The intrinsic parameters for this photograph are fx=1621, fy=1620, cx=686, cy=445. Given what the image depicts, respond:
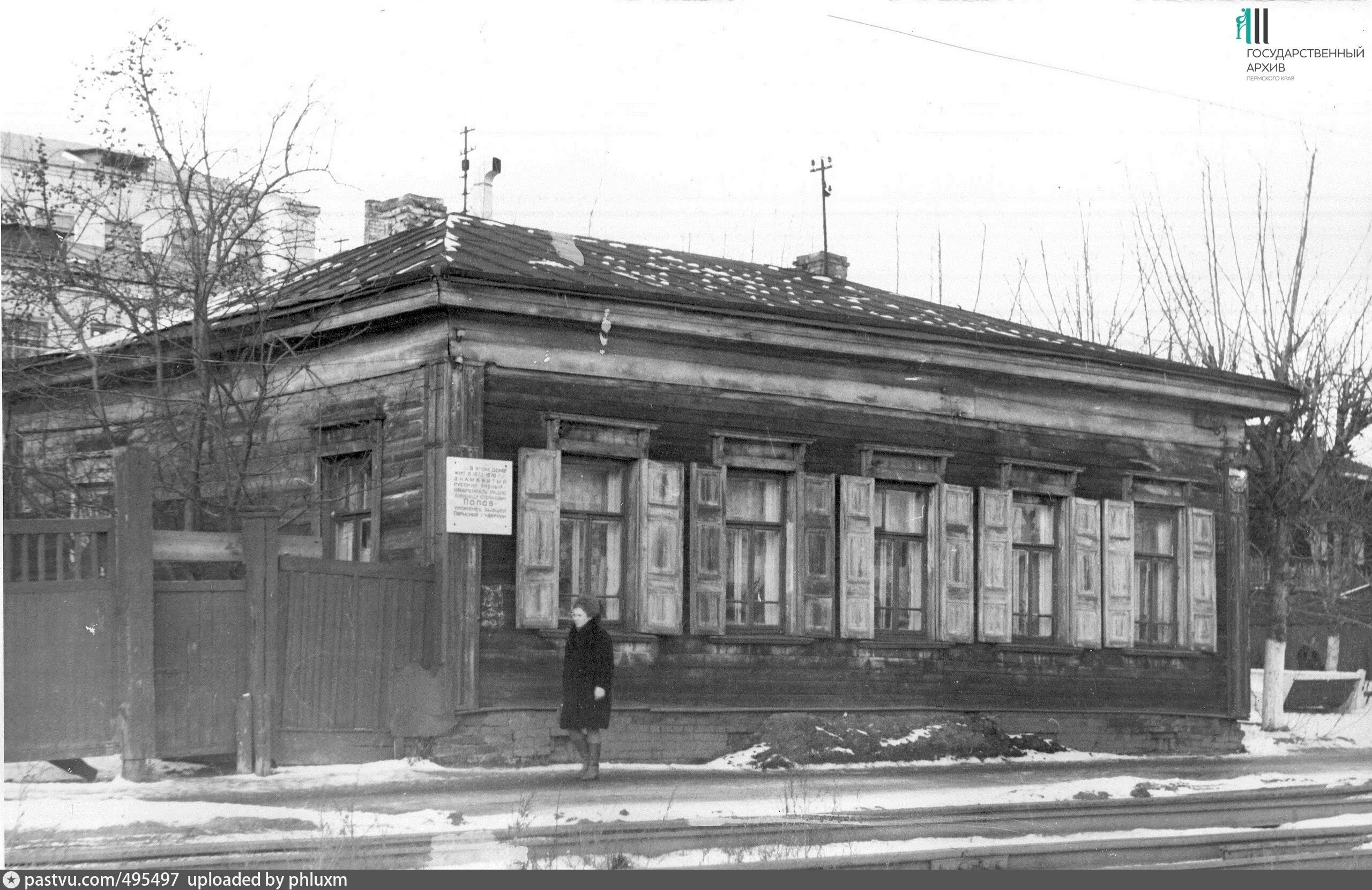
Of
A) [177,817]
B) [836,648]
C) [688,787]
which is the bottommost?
[688,787]

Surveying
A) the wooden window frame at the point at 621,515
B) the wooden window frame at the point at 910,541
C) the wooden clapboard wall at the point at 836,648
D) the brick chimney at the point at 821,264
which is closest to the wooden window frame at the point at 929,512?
the wooden window frame at the point at 910,541

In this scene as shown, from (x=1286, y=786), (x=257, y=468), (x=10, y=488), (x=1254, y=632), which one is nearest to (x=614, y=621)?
(x=257, y=468)

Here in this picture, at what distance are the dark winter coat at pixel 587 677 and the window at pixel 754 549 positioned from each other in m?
2.52

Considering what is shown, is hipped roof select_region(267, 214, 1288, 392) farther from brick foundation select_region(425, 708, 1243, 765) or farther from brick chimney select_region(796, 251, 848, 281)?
brick foundation select_region(425, 708, 1243, 765)

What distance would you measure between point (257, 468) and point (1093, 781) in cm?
813

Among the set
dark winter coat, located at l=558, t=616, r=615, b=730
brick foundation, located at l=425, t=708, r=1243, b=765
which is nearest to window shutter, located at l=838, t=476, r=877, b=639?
brick foundation, located at l=425, t=708, r=1243, b=765

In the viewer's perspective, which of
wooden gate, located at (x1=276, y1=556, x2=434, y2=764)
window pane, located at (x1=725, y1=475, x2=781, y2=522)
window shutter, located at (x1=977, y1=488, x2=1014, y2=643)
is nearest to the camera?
wooden gate, located at (x1=276, y1=556, x2=434, y2=764)

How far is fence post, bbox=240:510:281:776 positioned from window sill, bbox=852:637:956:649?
6313 millimetres

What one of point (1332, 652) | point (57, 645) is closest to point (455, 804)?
point (57, 645)

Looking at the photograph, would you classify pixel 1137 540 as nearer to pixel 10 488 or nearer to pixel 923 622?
pixel 923 622

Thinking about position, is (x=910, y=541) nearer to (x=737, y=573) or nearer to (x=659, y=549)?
(x=737, y=573)

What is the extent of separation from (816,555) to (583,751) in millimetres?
3729

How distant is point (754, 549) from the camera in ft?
51.0

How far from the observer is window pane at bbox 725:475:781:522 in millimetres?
15492
